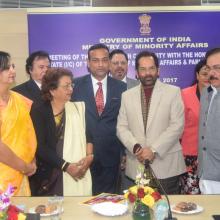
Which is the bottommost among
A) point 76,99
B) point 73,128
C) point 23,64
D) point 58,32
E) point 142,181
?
point 142,181

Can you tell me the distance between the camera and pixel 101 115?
385cm

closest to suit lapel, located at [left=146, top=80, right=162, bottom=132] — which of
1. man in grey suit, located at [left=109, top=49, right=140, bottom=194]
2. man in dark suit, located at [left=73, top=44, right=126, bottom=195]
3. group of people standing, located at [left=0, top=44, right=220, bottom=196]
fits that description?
group of people standing, located at [left=0, top=44, right=220, bottom=196]

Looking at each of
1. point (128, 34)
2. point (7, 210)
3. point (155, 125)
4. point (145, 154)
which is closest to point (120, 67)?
point (128, 34)

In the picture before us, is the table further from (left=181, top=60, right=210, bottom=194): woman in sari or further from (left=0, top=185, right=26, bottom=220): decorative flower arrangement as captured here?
(left=181, top=60, right=210, bottom=194): woman in sari

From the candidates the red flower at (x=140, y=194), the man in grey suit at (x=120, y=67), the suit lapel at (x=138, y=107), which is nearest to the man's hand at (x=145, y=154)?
the suit lapel at (x=138, y=107)

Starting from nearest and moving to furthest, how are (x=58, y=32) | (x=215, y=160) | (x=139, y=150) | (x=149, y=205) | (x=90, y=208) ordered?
(x=149, y=205) → (x=90, y=208) → (x=215, y=160) → (x=139, y=150) → (x=58, y=32)

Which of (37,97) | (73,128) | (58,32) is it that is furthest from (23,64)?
(73,128)

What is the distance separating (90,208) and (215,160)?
1.15 m

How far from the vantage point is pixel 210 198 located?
2.67 meters

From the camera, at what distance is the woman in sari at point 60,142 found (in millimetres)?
3320

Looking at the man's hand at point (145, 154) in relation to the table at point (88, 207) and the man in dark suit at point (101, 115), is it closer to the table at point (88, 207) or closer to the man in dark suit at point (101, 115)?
the man in dark suit at point (101, 115)

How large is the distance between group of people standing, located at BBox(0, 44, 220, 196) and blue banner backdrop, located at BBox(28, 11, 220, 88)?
3.00 feet

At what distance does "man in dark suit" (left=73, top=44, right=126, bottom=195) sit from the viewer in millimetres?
3846

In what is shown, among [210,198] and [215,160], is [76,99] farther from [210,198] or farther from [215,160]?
[210,198]
